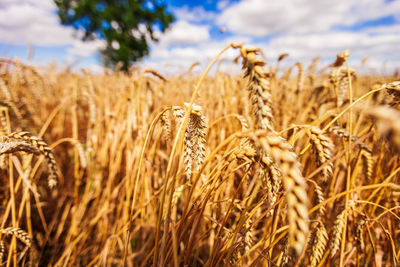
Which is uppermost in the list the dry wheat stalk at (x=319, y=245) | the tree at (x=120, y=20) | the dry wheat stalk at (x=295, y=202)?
the tree at (x=120, y=20)

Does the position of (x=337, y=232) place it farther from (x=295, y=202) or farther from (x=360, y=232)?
(x=295, y=202)

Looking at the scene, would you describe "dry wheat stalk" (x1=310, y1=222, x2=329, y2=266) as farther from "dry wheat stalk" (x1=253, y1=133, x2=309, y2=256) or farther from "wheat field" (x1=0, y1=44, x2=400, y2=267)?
"dry wheat stalk" (x1=253, y1=133, x2=309, y2=256)

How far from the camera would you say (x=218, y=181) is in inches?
33.6

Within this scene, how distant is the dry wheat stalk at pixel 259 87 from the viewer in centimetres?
38

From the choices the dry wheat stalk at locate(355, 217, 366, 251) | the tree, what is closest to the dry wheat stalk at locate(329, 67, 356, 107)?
the dry wheat stalk at locate(355, 217, 366, 251)

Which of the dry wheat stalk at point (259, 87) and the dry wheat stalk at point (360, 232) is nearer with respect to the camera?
the dry wheat stalk at point (259, 87)

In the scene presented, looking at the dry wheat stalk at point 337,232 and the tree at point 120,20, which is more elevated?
the tree at point 120,20

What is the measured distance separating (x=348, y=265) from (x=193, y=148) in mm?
1077

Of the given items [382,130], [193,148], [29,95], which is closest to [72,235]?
[193,148]

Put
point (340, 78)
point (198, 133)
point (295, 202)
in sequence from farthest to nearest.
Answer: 1. point (340, 78)
2. point (198, 133)
3. point (295, 202)

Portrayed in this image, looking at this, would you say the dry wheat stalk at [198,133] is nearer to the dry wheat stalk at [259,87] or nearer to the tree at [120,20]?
the dry wheat stalk at [259,87]

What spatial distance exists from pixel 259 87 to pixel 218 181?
555mm

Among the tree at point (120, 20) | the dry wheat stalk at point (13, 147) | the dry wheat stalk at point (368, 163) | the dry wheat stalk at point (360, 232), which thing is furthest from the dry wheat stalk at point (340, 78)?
the tree at point (120, 20)

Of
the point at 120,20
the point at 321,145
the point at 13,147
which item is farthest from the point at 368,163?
the point at 120,20
